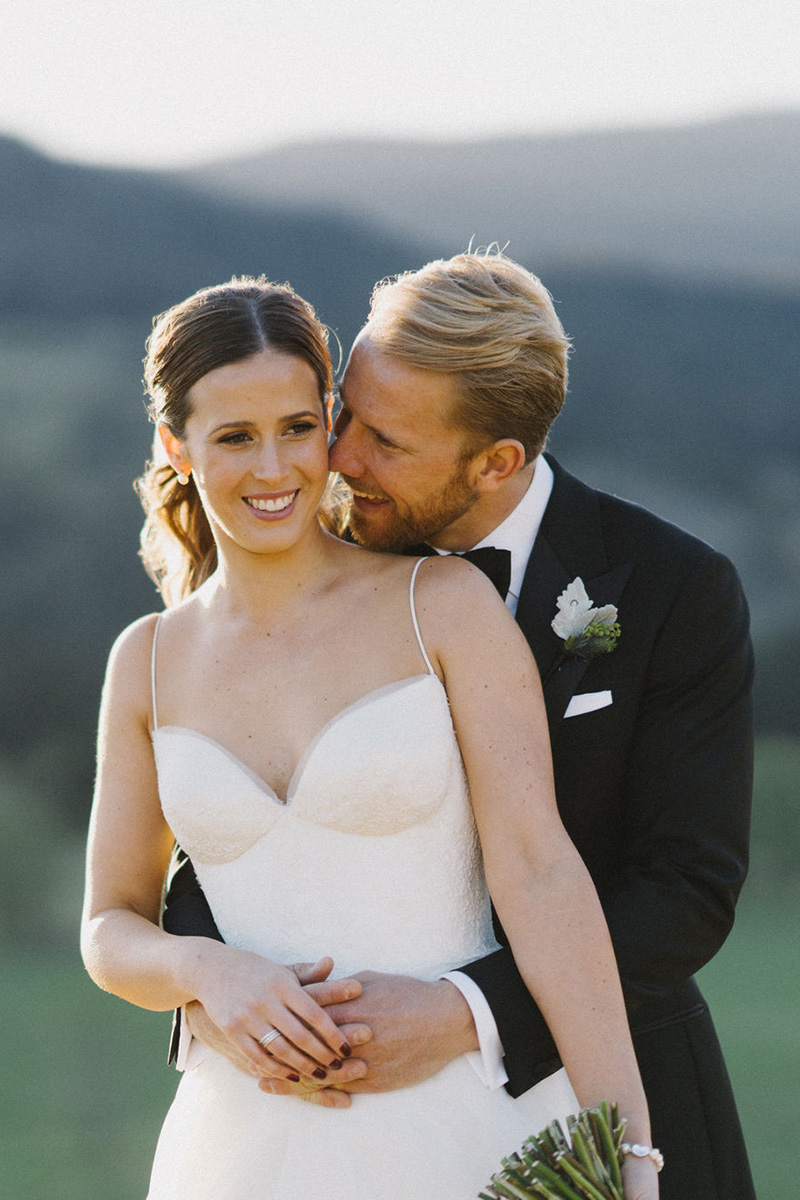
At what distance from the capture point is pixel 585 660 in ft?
8.41

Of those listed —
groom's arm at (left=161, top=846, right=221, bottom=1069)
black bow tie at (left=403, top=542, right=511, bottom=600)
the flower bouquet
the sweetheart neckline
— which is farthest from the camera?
black bow tie at (left=403, top=542, right=511, bottom=600)

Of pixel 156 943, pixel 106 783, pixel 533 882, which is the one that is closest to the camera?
pixel 533 882

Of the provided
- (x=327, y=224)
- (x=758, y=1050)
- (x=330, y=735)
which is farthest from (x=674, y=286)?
(x=330, y=735)

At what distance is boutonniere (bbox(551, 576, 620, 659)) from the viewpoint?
2.54 meters

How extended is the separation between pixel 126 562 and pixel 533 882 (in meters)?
7.36

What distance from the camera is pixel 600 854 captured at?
2629mm

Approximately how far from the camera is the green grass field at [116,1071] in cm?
664

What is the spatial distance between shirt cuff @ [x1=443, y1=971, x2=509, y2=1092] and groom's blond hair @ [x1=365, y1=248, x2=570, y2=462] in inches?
43.1

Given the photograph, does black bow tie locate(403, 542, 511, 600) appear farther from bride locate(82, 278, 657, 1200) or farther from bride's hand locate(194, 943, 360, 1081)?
bride's hand locate(194, 943, 360, 1081)

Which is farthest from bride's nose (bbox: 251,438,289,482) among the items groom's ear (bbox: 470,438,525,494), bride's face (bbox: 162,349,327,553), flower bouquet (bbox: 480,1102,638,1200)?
flower bouquet (bbox: 480,1102,638,1200)

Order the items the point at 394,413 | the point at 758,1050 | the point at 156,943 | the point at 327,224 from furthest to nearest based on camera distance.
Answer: the point at 327,224, the point at 758,1050, the point at 394,413, the point at 156,943

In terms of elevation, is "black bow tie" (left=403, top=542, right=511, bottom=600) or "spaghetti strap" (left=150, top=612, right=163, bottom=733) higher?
"black bow tie" (left=403, top=542, right=511, bottom=600)

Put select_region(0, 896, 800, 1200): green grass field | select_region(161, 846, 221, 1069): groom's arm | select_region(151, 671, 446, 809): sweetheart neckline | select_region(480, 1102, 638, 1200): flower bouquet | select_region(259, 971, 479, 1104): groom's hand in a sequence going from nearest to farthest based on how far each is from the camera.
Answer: select_region(480, 1102, 638, 1200): flower bouquet, select_region(259, 971, 479, 1104): groom's hand, select_region(151, 671, 446, 809): sweetheart neckline, select_region(161, 846, 221, 1069): groom's arm, select_region(0, 896, 800, 1200): green grass field

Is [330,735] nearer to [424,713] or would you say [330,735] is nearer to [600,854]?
[424,713]
